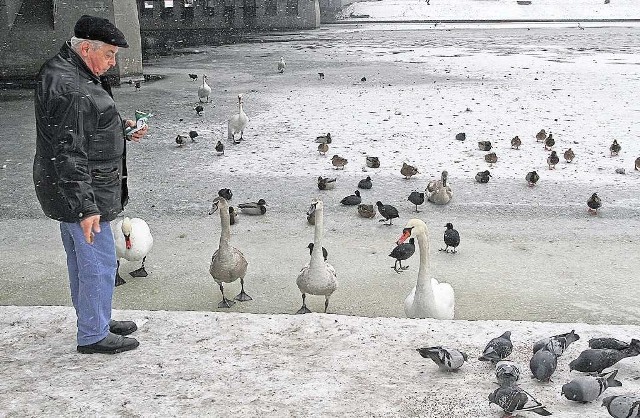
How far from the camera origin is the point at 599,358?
13.3ft

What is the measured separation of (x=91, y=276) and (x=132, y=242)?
8.51 ft

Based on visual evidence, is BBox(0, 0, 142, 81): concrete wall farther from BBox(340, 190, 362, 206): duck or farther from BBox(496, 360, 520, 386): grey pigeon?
BBox(496, 360, 520, 386): grey pigeon

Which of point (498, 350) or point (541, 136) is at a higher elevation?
point (541, 136)

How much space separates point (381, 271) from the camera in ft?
23.6

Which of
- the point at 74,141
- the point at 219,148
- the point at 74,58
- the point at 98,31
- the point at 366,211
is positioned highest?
the point at 98,31

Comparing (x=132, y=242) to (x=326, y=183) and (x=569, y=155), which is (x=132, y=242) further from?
(x=569, y=155)

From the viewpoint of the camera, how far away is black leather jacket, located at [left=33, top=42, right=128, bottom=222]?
4074mm

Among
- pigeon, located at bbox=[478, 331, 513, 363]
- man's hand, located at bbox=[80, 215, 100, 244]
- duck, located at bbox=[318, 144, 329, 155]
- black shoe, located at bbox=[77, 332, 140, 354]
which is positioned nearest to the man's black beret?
man's hand, located at bbox=[80, 215, 100, 244]

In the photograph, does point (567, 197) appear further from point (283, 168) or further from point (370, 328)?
point (370, 328)

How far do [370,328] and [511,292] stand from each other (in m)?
2.28

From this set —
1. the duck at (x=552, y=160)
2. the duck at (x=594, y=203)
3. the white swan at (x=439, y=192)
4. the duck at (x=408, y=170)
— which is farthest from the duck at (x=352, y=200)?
the duck at (x=552, y=160)

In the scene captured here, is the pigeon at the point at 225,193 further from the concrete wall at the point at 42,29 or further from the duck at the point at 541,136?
the concrete wall at the point at 42,29

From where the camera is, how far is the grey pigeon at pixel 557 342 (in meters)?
4.21

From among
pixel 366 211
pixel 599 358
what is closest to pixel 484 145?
pixel 366 211
